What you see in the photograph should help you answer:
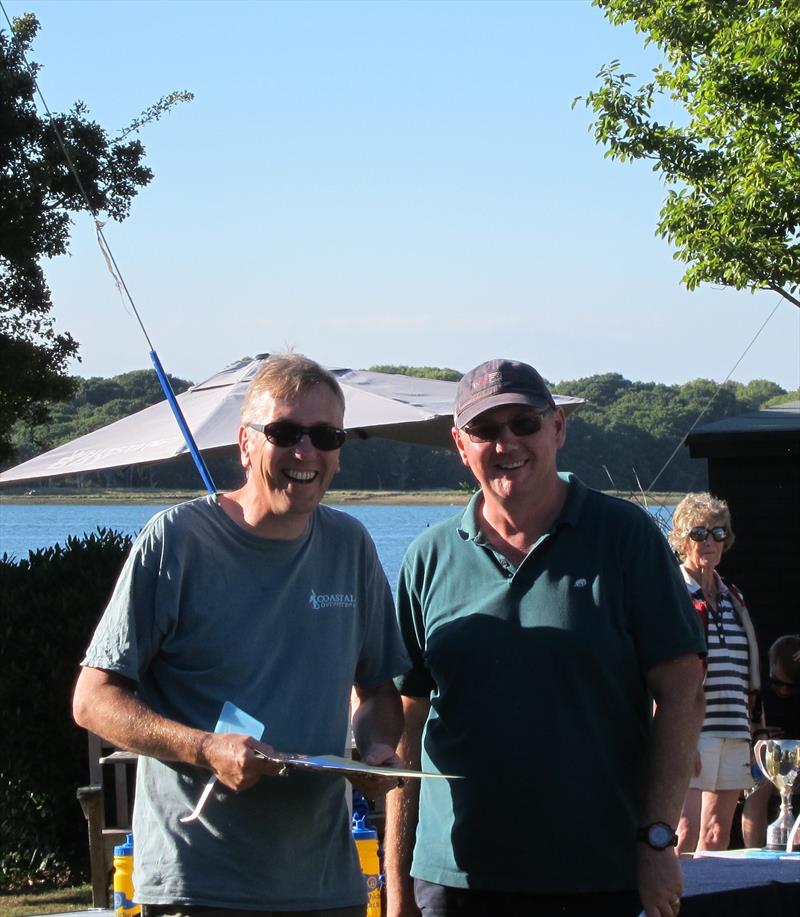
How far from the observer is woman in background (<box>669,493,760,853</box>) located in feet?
21.4

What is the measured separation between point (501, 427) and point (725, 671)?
3.95 m

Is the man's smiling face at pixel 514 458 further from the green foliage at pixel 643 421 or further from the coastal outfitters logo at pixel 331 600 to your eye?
the green foliage at pixel 643 421

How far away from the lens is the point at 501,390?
3068 mm

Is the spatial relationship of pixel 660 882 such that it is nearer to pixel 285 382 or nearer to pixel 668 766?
pixel 668 766

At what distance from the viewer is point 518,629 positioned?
2.95 metres

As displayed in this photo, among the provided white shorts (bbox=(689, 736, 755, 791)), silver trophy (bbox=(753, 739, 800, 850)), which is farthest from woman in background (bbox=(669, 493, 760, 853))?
silver trophy (bbox=(753, 739, 800, 850))

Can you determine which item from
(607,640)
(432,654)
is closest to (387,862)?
(432,654)

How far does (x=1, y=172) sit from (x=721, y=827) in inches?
412

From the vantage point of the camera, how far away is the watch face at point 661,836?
9.27ft

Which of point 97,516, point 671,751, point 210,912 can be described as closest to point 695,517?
point 671,751

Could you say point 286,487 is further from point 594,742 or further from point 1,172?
point 1,172

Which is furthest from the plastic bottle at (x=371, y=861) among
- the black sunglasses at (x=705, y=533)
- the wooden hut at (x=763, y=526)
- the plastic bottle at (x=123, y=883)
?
the wooden hut at (x=763, y=526)

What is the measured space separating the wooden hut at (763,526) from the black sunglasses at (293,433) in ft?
22.3

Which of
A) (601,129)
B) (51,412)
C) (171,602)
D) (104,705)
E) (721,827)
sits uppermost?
(601,129)
